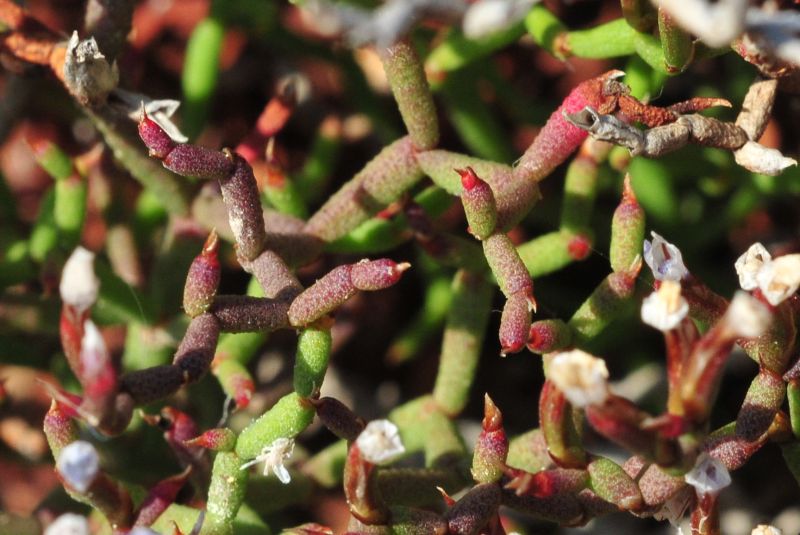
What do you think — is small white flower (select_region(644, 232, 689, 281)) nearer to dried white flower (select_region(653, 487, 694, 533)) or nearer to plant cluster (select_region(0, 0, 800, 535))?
plant cluster (select_region(0, 0, 800, 535))

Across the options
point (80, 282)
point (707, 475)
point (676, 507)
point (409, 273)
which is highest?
point (80, 282)

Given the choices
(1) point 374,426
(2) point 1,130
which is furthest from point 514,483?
(2) point 1,130

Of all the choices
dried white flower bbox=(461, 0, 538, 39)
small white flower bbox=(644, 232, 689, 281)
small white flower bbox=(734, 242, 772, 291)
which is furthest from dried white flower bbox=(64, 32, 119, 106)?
small white flower bbox=(734, 242, 772, 291)

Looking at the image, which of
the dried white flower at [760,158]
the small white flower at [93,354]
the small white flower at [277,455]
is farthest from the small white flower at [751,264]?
the small white flower at [93,354]

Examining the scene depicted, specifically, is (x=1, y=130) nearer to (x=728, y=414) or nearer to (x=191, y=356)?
(x=191, y=356)

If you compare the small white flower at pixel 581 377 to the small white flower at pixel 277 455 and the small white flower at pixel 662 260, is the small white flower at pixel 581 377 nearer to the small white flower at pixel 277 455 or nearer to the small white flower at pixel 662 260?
the small white flower at pixel 662 260

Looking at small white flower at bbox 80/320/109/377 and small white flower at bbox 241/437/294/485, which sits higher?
small white flower at bbox 80/320/109/377

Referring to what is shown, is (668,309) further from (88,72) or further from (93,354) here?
(88,72)

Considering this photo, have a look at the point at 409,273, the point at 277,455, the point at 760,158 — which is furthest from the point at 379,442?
the point at 409,273
